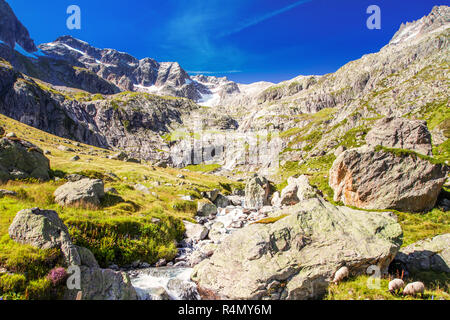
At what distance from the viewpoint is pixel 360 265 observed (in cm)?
962

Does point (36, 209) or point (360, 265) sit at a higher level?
point (36, 209)

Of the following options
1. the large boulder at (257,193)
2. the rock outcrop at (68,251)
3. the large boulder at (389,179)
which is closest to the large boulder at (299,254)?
the rock outcrop at (68,251)

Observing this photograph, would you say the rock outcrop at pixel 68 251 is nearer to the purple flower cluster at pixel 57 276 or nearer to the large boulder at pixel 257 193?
the purple flower cluster at pixel 57 276

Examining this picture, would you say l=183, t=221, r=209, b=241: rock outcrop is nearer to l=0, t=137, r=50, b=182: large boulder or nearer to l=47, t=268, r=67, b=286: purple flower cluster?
l=47, t=268, r=67, b=286: purple flower cluster

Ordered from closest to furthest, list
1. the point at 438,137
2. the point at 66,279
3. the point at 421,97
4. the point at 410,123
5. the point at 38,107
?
1. the point at 66,279
2. the point at 410,123
3. the point at 438,137
4. the point at 421,97
5. the point at 38,107

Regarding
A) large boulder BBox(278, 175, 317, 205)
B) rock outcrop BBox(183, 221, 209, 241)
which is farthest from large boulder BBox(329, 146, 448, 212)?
rock outcrop BBox(183, 221, 209, 241)

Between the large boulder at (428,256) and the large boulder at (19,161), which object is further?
the large boulder at (19,161)

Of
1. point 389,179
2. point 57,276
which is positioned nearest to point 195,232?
point 57,276

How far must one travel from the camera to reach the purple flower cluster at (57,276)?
7.95 meters

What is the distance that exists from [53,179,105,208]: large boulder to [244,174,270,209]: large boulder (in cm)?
2779

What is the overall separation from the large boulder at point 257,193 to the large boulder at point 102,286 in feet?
104

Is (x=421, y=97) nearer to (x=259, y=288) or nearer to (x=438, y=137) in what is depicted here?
(x=438, y=137)

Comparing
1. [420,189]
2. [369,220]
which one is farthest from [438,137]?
[369,220]

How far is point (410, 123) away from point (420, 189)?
20313mm
